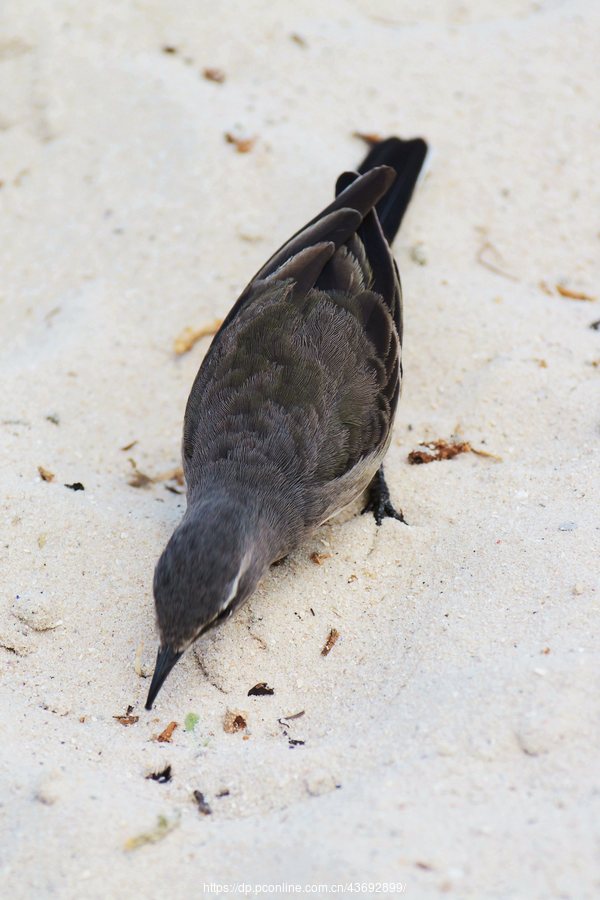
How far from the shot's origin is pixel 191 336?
296 inches

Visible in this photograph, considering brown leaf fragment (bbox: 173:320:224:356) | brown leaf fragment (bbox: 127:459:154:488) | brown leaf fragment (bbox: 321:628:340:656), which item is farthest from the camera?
brown leaf fragment (bbox: 173:320:224:356)

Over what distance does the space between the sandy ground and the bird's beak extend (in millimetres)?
233

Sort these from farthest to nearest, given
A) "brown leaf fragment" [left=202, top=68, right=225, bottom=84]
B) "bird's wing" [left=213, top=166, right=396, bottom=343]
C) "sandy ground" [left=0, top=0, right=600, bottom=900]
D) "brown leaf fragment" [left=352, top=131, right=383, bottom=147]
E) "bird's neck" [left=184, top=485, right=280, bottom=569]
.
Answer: "brown leaf fragment" [left=202, top=68, right=225, bottom=84] → "brown leaf fragment" [left=352, top=131, right=383, bottom=147] → "bird's wing" [left=213, top=166, right=396, bottom=343] → "bird's neck" [left=184, top=485, right=280, bottom=569] → "sandy ground" [left=0, top=0, right=600, bottom=900]

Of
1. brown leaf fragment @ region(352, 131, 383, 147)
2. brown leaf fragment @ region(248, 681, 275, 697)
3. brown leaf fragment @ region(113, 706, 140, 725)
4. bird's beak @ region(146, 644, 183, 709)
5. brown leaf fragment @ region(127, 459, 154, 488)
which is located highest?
brown leaf fragment @ region(352, 131, 383, 147)

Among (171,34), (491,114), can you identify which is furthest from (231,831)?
(171,34)

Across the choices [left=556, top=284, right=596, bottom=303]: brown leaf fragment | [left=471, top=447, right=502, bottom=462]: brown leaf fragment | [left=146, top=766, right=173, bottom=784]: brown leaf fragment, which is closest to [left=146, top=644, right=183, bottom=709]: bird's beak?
[left=146, top=766, right=173, bottom=784]: brown leaf fragment

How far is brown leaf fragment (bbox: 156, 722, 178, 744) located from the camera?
185 inches

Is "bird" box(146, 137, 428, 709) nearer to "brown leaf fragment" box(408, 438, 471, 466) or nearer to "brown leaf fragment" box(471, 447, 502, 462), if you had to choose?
"brown leaf fragment" box(408, 438, 471, 466)

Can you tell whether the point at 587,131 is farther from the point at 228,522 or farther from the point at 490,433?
the point at 228,522

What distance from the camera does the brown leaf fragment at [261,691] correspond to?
16.3 feet

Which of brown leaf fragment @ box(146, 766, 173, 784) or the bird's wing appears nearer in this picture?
brown leaf fragment @ box(146, 766, 173, 784)

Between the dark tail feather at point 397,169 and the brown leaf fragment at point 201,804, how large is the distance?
452cm

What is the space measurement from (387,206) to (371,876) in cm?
523

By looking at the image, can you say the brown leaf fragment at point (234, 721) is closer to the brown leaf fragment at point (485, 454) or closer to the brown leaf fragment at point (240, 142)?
the brown leaf fragment at point (485, 454)
